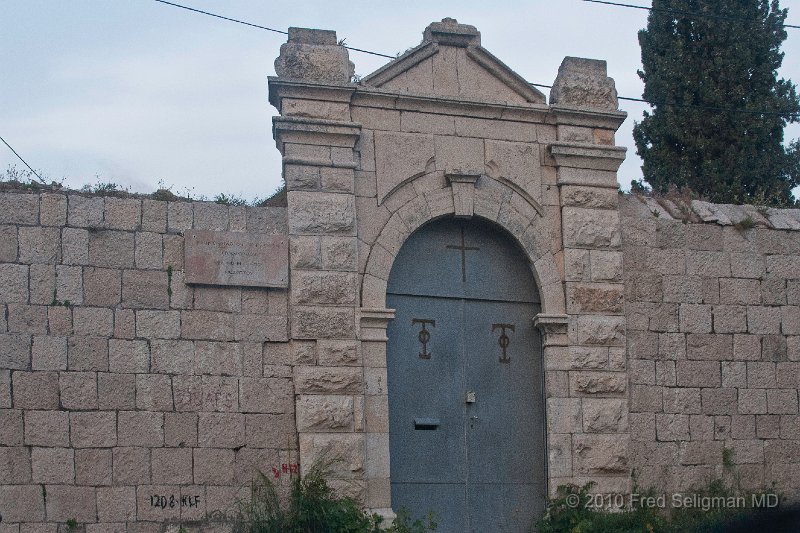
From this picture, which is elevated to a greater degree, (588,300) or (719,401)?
(588,300)

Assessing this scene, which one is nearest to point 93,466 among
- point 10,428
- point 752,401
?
point 10,428

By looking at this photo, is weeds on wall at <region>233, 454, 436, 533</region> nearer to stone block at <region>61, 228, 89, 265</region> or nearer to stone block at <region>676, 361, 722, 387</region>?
stone block at <region>61, 228, 89, 265</region>

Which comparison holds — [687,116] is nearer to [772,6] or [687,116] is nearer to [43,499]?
[772,6]

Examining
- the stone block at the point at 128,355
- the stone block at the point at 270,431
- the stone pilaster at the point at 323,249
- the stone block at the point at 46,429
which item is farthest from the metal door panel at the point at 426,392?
the stone block at the point at 46,429

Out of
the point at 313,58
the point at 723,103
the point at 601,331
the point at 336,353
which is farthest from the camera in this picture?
the point at 723,103

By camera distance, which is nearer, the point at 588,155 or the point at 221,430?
the point at 221,430

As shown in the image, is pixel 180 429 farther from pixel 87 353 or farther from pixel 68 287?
pixel 68 287

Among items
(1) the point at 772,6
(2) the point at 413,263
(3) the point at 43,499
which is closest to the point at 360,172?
(2) the point at 413,263

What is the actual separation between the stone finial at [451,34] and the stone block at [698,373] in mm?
3712

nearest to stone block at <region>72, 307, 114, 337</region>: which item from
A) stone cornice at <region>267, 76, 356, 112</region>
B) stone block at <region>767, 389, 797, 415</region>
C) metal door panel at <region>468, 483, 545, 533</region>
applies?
stone cornice at <region>267, 76, 356, 112</region>

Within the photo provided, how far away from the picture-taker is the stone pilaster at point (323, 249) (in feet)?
33.3

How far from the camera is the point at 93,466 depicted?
379 inches

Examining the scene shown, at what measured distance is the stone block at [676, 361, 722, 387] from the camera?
11.6 m

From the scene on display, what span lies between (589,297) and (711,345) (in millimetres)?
1446
